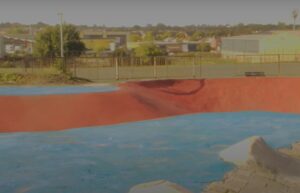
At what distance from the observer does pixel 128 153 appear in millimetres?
12633

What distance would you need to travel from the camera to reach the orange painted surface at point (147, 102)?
54.2ft

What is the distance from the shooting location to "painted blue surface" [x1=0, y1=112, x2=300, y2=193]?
9977 millimetres

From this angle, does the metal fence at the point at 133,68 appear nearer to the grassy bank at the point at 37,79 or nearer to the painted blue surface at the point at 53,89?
the grassy bank at the point at 37,79

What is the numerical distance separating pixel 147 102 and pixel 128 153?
6259 mm

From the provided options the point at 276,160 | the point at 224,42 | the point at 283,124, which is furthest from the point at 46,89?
the point at 224,42

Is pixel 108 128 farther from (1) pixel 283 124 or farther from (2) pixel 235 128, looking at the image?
(1) pixel 283 124

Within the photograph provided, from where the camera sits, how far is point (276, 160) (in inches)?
412

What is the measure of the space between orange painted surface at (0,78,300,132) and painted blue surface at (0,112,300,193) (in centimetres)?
80

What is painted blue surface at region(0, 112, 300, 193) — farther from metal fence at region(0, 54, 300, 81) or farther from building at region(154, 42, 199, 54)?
building at region(154, 42, 199, 54)

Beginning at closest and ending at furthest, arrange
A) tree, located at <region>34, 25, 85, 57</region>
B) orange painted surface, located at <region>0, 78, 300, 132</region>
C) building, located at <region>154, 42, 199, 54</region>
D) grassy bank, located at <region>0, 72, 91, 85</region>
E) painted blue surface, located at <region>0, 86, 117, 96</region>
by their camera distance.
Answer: orange painted surface, located at <region>0, 78, 300, 132</region>, painted blue surface, located at <region>0, 86, 117, 96</region>, grassy bank, located at <region>0, 72, 91, 85</region>, tree, located at <region>34, 25, 85, 57</region>, building, located at <region>154, 42, 199, 54</region>

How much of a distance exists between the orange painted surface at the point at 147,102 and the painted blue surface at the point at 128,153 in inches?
31.4

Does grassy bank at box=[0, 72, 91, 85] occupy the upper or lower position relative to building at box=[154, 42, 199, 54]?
lower

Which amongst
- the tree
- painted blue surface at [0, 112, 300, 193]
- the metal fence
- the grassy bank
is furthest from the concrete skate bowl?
the tree

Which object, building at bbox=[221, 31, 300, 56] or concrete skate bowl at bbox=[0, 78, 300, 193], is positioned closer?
concrete skate bowl at bbox=[0, 78, 300, 193]
